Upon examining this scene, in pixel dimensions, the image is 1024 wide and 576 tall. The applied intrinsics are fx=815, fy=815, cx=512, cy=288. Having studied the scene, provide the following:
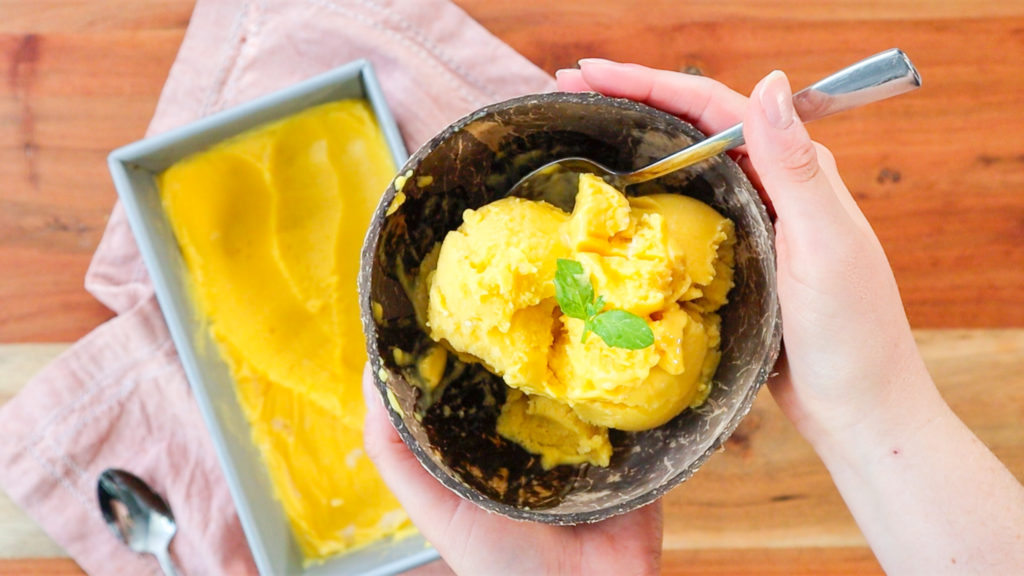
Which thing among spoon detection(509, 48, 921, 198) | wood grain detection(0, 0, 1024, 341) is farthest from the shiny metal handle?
wood grain detection(0, 0, 1024, 341)

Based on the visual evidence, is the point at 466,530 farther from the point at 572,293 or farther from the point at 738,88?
the point at 738,88

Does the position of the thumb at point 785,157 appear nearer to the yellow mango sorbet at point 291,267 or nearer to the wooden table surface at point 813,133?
the wooden table surface at point 813,133

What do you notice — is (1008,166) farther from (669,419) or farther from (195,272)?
(195,272)

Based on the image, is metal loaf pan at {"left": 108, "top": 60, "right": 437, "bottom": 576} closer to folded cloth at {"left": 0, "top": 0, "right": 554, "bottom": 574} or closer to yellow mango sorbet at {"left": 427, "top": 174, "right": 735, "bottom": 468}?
folded cloth at {"left": 0, "top": 0, "right": 554, "bottom": 574}

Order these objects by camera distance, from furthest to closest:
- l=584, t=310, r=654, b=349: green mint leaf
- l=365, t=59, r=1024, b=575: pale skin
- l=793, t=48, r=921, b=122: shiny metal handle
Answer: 1. l=365, t=59, r=1024, b=575: pale skin
2. l=584, t=310, r=654, b=349: green mint leaf
3. l=793, t=48, r=921, b=122: shiny metal handle

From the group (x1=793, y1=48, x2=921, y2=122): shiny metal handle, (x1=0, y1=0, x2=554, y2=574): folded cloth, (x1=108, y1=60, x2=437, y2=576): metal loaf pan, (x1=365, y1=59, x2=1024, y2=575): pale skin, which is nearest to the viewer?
(x1=793, y1=48, x2=921, y2=122): shiny metal handle

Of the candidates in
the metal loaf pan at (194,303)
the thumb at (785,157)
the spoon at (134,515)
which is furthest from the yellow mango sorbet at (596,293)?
the spoon at (134,515)
